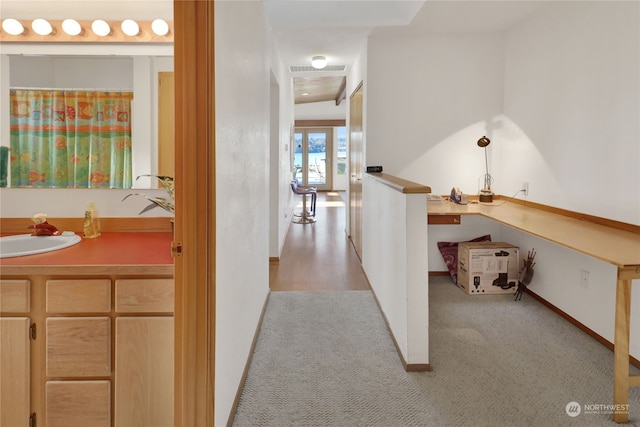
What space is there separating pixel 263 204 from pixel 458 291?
194 cm

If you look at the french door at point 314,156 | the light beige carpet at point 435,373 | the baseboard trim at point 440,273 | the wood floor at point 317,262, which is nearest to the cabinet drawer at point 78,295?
the light beige carpet at point 435,373

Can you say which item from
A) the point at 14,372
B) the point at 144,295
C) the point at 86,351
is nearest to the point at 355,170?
the point at 144,295

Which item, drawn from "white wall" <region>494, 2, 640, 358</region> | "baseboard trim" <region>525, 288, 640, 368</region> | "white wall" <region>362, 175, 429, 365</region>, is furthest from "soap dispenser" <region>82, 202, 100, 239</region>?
"baseboard trim" <region>525, 288, 640, 368</region>

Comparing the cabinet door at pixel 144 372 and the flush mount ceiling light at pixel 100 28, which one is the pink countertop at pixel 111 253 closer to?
the cabinet door at pixel 144 372

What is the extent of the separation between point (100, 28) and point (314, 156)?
1153cm

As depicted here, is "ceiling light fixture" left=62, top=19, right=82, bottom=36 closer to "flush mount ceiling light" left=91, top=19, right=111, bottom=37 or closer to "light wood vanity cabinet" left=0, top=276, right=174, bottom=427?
"flush mount ceiling light" left=91, top=19, right=111, bottom=37

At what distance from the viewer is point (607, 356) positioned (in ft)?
8.09

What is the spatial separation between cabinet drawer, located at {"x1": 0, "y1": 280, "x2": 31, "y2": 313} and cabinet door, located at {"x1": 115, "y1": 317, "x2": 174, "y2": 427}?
327mm

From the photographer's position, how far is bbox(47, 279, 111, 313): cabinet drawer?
148 centimetres

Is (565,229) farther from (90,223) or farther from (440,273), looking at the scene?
(90,223)

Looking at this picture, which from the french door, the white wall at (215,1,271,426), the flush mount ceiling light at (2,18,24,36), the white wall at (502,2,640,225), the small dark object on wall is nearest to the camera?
the white wall at (215,1,271,426)

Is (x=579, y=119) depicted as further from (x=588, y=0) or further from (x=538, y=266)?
(x=538, y=266)

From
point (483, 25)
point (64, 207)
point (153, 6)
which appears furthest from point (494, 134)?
point (64, 207)

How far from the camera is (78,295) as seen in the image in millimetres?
1486
